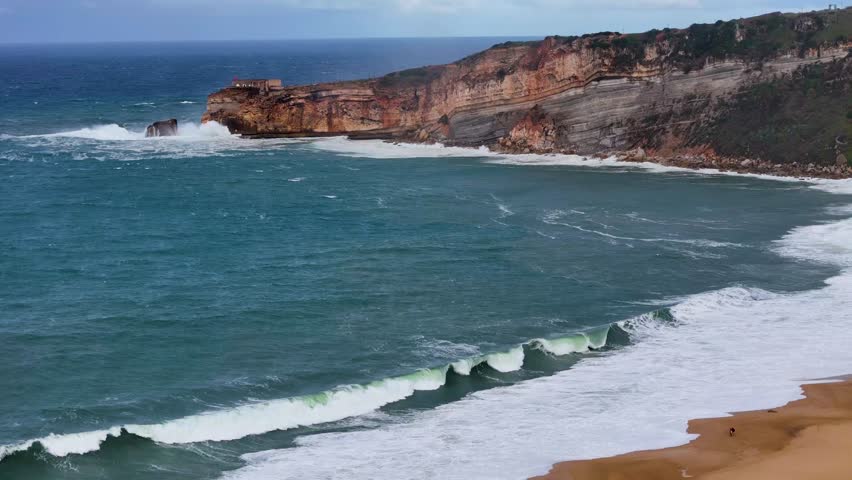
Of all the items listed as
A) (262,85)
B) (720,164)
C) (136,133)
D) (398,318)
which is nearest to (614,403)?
(398,318)

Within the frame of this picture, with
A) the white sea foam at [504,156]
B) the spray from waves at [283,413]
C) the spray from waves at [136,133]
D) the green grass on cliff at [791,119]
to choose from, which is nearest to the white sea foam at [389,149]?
the white sea foam at [504,156]

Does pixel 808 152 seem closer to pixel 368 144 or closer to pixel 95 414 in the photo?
pixel 368 144

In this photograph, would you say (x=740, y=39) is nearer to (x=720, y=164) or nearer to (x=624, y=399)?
(x=720, y=164)

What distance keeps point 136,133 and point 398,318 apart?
72710 millimetres

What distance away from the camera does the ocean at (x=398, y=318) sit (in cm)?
2916

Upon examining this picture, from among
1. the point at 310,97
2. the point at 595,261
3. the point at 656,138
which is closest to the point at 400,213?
the point at 595,261

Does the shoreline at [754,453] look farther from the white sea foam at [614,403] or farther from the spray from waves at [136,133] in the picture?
the spray from waves at [136,133]

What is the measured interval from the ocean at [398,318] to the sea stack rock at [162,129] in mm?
30335

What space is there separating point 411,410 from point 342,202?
34090 mm

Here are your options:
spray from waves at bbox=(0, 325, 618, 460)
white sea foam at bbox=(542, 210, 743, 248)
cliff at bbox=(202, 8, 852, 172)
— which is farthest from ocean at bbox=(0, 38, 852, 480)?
cliff at bbox=(202, 8, 852, 172)

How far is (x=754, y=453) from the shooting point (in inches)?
1072

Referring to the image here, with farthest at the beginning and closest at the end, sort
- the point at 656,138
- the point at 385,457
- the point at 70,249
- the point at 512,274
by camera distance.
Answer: the point at 656,138, the point at 70,249, the point at 512,274, the point at 385,457

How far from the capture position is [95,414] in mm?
30453

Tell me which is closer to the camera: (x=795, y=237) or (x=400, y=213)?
(x=795, y=237)
